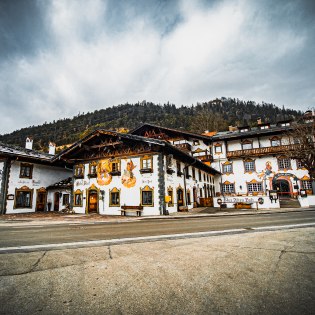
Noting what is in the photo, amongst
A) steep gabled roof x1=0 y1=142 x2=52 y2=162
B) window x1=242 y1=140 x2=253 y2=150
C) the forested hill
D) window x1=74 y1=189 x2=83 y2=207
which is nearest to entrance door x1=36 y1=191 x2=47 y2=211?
steep gabled roof x1=0 y1=142 x2=52 y2=162

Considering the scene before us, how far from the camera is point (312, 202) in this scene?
69.5 feet

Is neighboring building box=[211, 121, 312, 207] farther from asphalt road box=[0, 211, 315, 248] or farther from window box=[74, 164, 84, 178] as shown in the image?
asphalt road box=[0, 211, 315, 248]

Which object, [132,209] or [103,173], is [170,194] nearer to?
[132,209]

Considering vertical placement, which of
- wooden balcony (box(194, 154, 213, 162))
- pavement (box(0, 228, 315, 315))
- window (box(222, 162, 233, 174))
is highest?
wooden balcony (box(194, 154, 213, 162))

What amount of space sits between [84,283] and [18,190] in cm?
2297

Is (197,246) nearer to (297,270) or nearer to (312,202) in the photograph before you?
(297,270)

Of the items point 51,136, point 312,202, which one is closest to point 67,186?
point 312,202

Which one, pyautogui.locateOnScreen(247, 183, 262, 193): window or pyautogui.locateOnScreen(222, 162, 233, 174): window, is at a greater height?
pyautogui.locateOnScreen(222, 162, 233, 174): window

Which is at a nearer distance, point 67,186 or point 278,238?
point 278,238

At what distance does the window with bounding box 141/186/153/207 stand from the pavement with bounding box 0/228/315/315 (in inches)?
A: 512

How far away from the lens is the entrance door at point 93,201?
68.0ft

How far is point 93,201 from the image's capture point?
68.6 ft

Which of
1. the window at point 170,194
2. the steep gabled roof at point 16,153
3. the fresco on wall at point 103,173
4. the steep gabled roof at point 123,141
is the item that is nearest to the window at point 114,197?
the fresco on wall at point 103,173

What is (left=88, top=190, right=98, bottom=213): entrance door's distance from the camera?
2072cm
